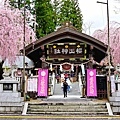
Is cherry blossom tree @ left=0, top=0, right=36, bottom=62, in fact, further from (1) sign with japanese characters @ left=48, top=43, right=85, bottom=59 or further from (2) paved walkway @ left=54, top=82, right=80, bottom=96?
(2) paved walkway @ left=54, top=82, right=80, bottom=96

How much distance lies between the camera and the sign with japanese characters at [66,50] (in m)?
25.0

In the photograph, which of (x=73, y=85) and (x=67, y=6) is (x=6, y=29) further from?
(x=67, y=6)

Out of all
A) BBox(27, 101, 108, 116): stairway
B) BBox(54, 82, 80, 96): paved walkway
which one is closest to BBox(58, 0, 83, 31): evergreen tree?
BBox(54, 82, 80, 96): paved walkway

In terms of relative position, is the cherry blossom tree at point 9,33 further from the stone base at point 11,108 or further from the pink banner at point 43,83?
the stone base at point 11,108

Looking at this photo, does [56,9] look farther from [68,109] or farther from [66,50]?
[68,109]

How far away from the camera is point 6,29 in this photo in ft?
75.0

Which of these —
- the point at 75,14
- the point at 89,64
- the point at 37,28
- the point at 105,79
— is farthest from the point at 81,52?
the point at 75,14

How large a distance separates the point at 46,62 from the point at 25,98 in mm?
6839

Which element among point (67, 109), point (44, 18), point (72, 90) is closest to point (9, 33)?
point (72, 90)

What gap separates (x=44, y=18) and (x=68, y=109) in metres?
30.5

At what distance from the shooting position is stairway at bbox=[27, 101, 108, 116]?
16.5 meters

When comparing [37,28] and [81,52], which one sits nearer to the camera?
[81,52]

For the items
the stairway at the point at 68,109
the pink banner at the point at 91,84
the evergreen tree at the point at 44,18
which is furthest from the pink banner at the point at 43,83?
the evergreen tree at the point at 44,18

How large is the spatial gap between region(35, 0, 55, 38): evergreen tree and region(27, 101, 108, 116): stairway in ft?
95.1
